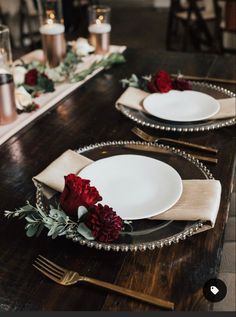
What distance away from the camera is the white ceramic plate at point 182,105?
1.08 meters

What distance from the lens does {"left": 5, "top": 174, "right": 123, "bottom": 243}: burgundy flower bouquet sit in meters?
0.65

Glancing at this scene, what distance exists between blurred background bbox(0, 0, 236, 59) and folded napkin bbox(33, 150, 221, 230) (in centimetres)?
241

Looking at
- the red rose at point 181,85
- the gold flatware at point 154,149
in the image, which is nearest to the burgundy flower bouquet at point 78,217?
the gold flatware at point 154,149

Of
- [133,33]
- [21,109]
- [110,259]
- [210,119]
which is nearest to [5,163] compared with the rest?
[21,109]

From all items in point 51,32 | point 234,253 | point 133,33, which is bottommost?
point 133,33

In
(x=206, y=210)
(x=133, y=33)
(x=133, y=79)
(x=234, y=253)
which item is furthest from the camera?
(x=133, y=33)

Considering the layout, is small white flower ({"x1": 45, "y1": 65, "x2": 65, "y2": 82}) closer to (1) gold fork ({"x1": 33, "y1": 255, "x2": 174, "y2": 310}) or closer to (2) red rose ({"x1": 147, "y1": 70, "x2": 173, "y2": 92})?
(2) red rose ({"x1": 147, "y1": 70, "x2": 173, "y2": 92})

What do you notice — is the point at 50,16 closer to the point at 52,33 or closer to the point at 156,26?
the point at 52,33

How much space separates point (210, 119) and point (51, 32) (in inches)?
27.9

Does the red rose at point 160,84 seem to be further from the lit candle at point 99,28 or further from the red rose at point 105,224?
the red rose at point 105,224

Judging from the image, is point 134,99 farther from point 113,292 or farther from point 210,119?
point 113,292

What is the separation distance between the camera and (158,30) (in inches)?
197

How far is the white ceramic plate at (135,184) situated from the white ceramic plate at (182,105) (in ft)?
0.84

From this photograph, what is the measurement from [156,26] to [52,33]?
402cm
